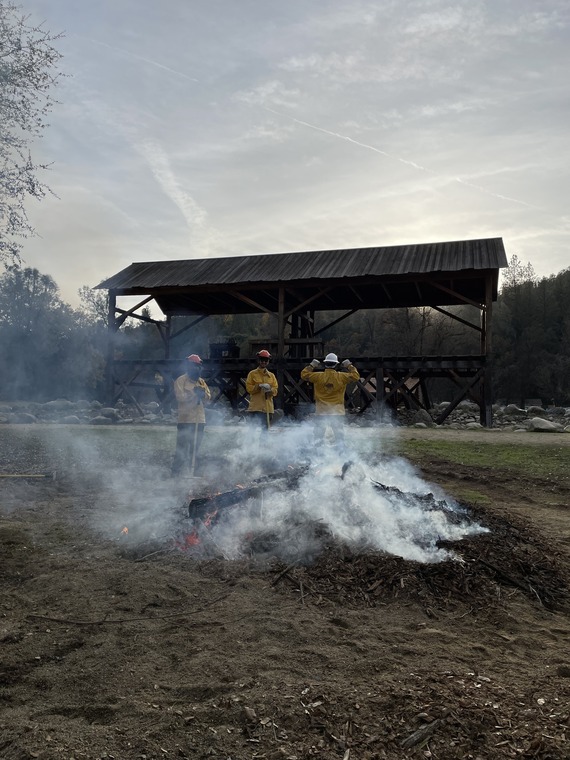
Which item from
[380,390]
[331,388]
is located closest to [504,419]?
[380,390]

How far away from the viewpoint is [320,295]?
17578mm

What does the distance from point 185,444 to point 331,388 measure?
2.77 metres

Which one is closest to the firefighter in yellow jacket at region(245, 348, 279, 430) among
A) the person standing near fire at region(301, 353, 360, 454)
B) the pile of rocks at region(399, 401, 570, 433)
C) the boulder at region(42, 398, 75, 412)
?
the person standing near fire at region(301, 353, 360, 454)

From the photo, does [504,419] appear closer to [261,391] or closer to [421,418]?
[421,418]

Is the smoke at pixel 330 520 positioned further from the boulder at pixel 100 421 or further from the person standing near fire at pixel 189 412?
the boulder at pixel 100 421

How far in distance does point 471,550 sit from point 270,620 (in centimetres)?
218

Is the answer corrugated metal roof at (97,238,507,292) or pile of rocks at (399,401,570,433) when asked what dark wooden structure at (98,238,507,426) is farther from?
pile of rocks at (399,401,570,433)

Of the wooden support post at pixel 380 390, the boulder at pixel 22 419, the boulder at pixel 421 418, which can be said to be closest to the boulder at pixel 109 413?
the boulder at pixel 22 419

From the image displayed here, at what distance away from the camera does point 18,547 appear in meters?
4.81

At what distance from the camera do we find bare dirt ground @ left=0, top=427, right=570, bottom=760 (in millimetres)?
2338

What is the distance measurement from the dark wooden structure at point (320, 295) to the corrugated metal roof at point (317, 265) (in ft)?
0.12

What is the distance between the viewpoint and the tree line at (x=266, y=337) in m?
21.4

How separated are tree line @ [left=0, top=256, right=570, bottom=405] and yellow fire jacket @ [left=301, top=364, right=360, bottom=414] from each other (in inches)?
465

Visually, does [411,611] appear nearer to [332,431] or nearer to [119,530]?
[119,530]
